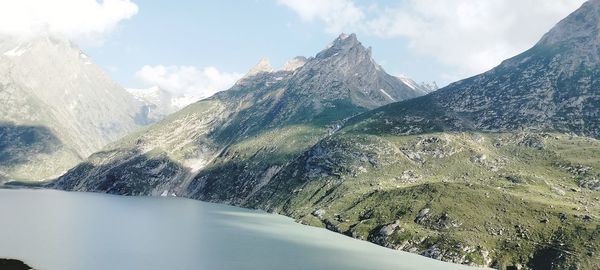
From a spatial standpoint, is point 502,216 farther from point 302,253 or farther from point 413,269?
point 302,253

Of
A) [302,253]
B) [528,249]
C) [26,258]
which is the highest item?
[26,258]

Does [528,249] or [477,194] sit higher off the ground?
[477,194]

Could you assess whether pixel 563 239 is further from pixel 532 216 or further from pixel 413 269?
pixel 413 269

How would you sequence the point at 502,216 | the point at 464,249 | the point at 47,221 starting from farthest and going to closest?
the point at 47,221 < the point at 502,216 < the point at 464,249

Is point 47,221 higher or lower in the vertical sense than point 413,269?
higher

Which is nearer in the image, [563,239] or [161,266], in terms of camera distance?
[161,266]

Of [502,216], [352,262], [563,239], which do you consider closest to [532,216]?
[502,216]

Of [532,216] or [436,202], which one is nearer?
[532,216]

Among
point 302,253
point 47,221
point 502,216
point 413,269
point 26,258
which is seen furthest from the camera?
point 47,221

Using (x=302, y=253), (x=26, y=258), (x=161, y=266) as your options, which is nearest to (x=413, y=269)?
(x=302, y=253)
